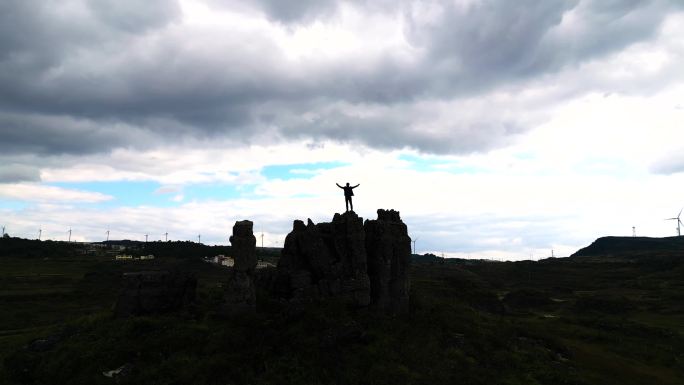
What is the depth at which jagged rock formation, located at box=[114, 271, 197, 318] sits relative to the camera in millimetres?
43188

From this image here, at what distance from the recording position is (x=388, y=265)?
48594 mm

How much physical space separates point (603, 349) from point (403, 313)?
98.7 feet

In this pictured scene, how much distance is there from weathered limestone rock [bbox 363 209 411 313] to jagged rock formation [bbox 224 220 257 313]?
12862 millimetres

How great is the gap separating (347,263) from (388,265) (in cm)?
433

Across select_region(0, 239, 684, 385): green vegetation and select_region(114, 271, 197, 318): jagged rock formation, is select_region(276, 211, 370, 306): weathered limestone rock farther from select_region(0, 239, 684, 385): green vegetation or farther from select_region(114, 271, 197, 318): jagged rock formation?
select_region(114, 271, 197, 318): jagged rock formation

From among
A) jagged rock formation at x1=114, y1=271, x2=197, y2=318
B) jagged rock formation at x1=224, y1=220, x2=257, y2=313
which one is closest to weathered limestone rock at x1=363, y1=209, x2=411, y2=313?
jagged rock formation at x1=224, y1=220, x2=257, y2=313

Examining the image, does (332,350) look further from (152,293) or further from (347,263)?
(152,293)

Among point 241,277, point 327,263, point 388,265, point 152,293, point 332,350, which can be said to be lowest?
point 332,350

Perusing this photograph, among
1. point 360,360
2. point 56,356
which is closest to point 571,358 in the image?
point 360,360

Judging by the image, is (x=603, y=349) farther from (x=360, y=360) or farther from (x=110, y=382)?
(x=110, y=382)

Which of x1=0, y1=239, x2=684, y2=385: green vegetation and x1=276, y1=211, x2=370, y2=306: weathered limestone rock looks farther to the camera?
x1=276, y1=211, x2=370, y2=306: weathered limestone rock

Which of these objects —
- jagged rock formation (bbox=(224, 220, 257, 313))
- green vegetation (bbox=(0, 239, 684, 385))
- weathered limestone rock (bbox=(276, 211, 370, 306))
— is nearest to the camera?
green vegetation (bbox=(0, 239, 684, 385))

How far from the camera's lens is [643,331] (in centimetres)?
7162

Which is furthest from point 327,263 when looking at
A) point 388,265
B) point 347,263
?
point 388,265
